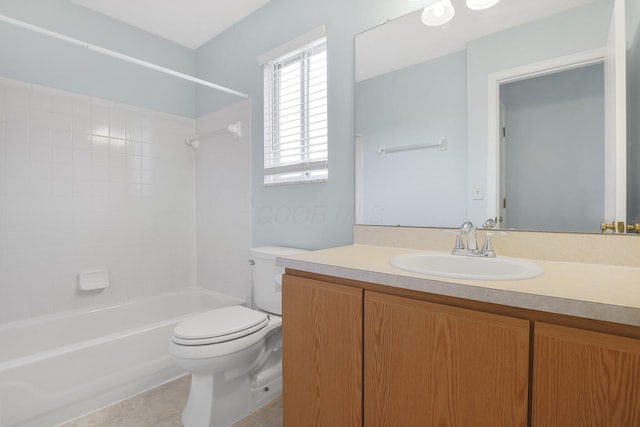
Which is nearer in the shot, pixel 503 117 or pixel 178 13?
pixel 503 117

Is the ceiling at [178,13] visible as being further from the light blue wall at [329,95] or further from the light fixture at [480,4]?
the light fixture at [480,4]

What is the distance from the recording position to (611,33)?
102cm

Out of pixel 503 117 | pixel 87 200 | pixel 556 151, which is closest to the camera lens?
pixel 556 151

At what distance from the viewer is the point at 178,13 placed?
216cm

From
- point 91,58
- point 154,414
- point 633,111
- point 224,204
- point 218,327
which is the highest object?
point 91,58

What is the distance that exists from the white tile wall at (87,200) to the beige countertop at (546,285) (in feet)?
5.89

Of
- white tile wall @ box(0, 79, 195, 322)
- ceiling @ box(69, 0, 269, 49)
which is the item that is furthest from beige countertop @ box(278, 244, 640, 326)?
ceiling @ box(69, 0, 269, 49)

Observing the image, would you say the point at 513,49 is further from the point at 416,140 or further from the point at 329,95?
the point at 329,95

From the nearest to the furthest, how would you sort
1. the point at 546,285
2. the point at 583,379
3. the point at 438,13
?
the point at 583,379, the point at 546,285, the point at 438,13

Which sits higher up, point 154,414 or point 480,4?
point 480,4

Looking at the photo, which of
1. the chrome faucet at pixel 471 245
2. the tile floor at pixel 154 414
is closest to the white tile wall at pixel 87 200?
the tile floor at pixel 154 414

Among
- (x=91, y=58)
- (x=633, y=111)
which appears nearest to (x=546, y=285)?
(x=633, y=111)

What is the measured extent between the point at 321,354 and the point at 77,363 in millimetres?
1317

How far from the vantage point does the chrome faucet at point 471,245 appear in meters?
1.13
